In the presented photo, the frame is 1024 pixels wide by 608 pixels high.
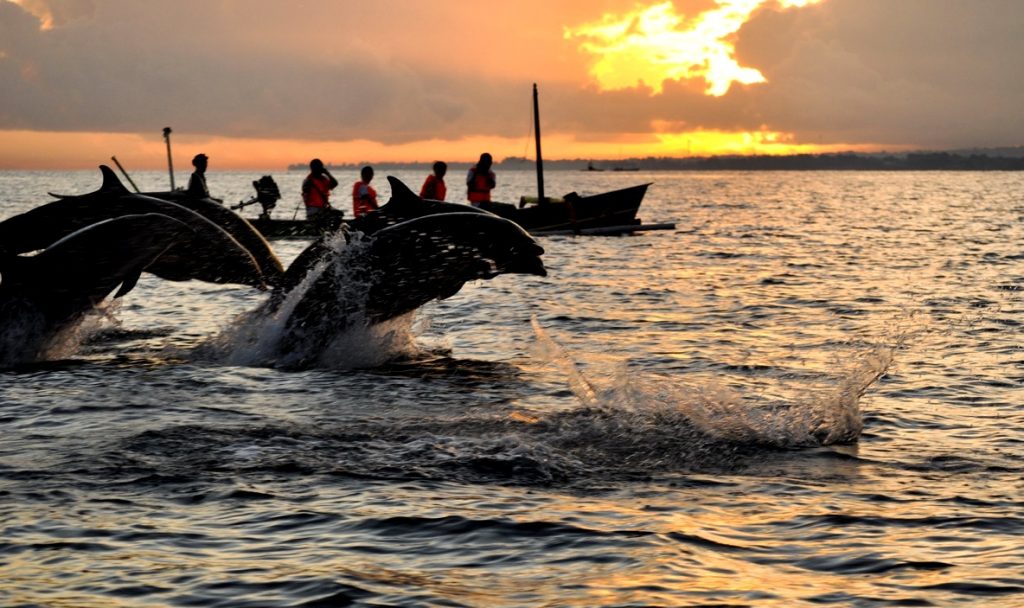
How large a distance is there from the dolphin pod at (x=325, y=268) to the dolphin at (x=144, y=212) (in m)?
0.99

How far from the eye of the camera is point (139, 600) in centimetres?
696

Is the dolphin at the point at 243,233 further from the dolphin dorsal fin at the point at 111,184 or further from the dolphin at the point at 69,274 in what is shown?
the dolphin at the point at 69,274

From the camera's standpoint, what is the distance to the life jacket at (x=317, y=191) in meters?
33.1

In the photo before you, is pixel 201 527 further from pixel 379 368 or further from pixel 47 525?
pixel 379 368

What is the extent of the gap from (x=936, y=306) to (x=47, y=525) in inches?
805

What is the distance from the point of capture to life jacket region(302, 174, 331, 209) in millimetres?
33094

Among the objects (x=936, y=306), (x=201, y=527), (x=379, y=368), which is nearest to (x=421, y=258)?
(x=379, y=368)

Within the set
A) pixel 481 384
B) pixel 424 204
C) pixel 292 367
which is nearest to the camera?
pixel 481 384

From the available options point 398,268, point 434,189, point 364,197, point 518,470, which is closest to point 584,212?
point 364,197

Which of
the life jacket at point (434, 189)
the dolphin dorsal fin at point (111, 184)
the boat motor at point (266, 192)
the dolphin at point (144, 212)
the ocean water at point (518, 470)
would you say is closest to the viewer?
the ocean water at point (518, 470)

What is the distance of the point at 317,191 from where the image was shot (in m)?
33.3

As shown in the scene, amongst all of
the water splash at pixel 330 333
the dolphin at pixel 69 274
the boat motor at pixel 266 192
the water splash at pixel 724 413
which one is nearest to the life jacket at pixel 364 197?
the boat motor at pixel 266 192

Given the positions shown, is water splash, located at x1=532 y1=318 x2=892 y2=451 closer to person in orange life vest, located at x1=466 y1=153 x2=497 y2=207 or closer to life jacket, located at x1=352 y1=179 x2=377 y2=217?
life jacket, located at x1=352 y1=179 x2=377 y2=217

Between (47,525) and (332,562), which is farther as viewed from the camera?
(47,525)
